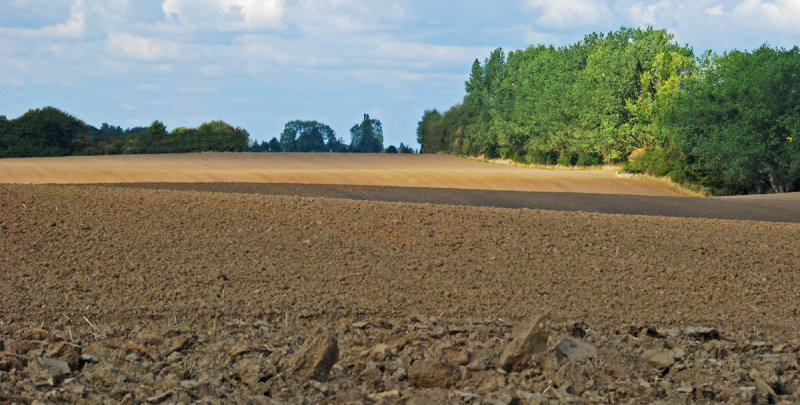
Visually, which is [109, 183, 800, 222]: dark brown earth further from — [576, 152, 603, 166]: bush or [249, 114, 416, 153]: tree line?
[249, 114, 416, 153]: tree line

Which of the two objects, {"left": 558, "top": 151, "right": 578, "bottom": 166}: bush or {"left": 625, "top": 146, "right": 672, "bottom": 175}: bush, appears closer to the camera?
{"left": 625, "top": 146, "right": 672, "bottom": 175}: bush

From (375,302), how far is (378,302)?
0.09 ft

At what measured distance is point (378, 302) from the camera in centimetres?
652

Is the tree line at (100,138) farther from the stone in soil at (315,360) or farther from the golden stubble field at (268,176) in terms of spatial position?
the stone in soil at (315,360)

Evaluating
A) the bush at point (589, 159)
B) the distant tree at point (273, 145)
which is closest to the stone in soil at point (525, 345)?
the bush at point (589, 159)

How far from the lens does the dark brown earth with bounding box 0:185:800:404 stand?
4.41 m

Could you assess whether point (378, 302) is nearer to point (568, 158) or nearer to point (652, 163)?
point (652, 163)

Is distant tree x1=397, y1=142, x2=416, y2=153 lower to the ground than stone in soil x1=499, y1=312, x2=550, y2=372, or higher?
higher

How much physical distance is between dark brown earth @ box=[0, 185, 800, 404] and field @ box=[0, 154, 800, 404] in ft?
0.08

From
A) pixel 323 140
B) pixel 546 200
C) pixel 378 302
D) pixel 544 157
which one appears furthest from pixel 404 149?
pixel 378 302

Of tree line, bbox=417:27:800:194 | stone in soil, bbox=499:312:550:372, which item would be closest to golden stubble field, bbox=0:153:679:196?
tree line, bbox=417:27:800:194

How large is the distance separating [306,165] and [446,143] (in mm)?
18885

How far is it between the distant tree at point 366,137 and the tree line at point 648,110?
17879 millimetres

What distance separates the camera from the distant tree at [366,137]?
2559 inches
